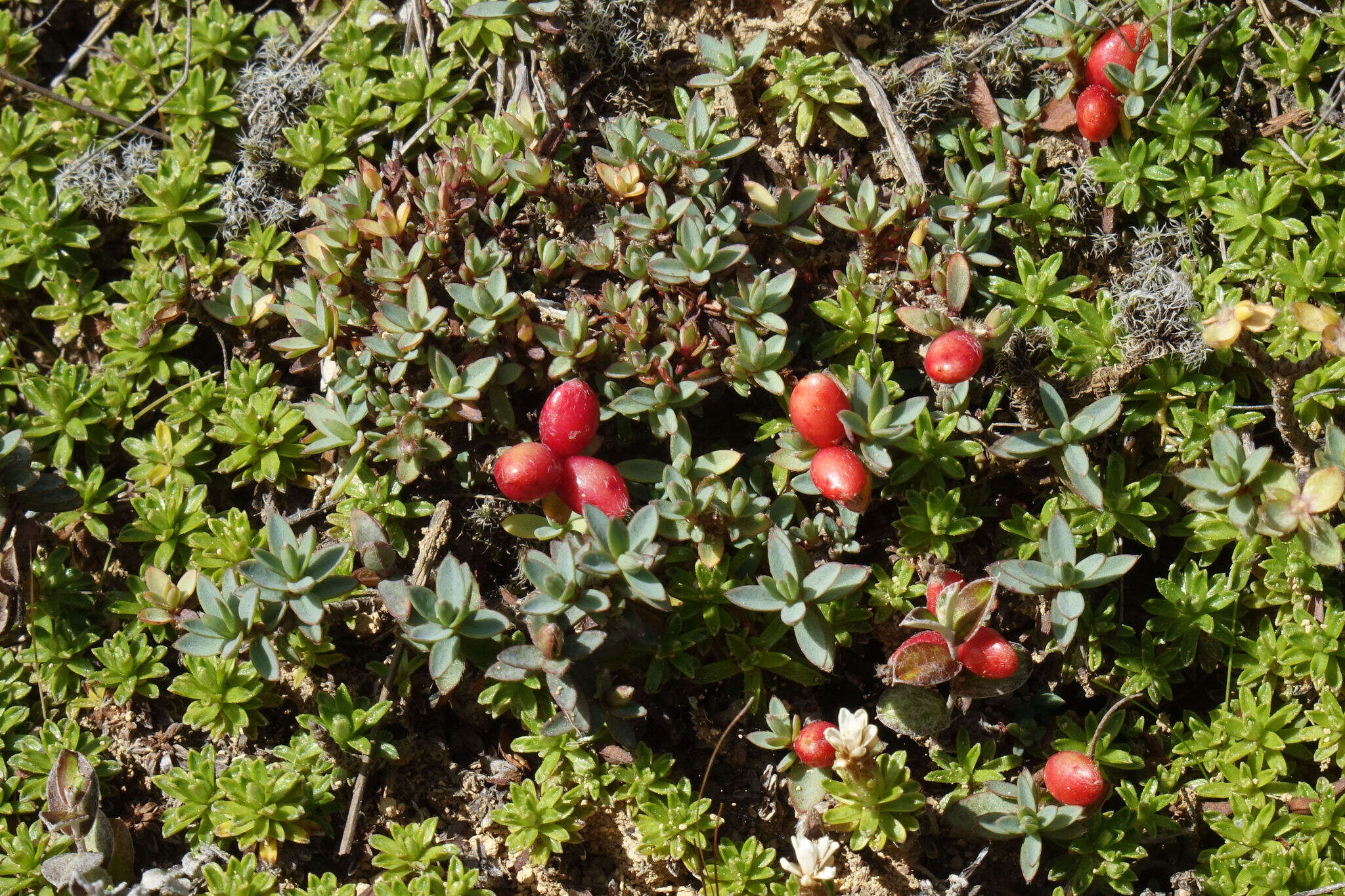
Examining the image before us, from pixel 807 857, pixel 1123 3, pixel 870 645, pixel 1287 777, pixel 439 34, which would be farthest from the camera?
pixel 439 34

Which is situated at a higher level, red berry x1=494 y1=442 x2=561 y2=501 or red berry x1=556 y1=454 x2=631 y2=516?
red berry x1=494 y1=442 x2=561 y2=501

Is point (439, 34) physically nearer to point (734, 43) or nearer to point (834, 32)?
point (734, 43)

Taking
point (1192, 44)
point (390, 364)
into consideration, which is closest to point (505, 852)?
point (390, 364)

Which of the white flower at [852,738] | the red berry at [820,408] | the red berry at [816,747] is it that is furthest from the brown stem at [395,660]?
the white flower at [852,738]

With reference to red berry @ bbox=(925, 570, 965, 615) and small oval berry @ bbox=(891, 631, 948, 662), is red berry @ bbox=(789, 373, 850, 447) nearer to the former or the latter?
red berry @ bbox=(925, 570, 965, 615)

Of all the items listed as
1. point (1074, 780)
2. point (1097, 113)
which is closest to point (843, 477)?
point (1074, 780)

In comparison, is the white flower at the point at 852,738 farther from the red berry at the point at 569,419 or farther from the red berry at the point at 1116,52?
the red berry at the point at 1116,52

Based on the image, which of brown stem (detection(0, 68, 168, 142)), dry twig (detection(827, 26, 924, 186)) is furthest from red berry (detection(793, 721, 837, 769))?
brown stem (detection(0, 68, 168, 142))
